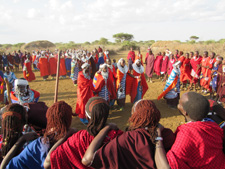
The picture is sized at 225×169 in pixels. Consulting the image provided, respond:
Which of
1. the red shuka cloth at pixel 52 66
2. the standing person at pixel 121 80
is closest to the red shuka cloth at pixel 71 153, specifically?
the standing person at pixel 121 80

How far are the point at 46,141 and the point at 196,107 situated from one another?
5.58 ft

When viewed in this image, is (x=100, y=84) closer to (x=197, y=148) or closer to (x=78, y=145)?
(x=78, y=145)

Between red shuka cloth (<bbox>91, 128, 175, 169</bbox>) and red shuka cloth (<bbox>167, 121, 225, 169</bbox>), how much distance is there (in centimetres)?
21

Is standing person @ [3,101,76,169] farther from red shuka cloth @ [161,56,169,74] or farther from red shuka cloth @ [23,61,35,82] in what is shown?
red shuka cloth @ [23,61,35,82]

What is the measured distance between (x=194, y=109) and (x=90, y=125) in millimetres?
1162

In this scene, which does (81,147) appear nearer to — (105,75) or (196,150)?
(196,150)

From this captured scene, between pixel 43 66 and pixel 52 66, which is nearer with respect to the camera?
pixel 43 66

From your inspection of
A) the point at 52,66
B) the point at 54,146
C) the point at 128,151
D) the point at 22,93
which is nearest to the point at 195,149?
the point at 128,151

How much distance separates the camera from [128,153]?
1.56 meters

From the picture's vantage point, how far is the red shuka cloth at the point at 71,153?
1.64m

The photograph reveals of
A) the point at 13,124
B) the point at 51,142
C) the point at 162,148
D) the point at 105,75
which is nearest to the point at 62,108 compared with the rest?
the point at 51,142

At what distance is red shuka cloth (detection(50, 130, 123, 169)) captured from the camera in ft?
5.39

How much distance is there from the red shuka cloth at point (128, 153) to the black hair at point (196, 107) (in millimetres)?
565

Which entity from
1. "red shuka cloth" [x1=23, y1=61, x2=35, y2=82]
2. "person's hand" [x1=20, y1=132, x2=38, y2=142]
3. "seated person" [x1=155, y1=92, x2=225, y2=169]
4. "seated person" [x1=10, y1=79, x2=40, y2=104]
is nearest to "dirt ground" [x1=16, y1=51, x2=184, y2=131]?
"red shuka cloth" [x1=23, y1=61, x2=35, y2=82]
